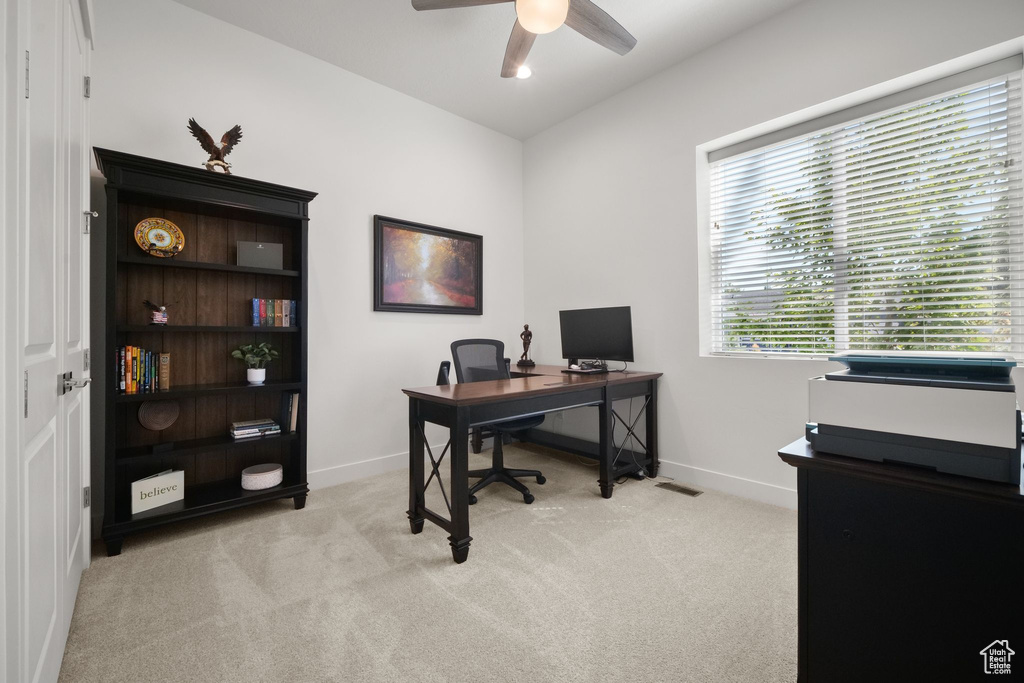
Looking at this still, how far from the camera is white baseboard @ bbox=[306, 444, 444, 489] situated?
321 centimetres

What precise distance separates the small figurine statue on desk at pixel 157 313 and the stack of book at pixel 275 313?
1.48ft

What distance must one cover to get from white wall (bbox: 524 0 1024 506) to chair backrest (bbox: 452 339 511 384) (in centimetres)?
109

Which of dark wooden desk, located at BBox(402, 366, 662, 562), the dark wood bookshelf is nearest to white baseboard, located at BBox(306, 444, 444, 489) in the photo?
the dark wood bookshelf

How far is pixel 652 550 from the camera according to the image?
2260mm

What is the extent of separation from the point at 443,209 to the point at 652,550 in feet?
10.4

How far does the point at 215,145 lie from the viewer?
2.70 meters

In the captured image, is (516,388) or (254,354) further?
(254,354)

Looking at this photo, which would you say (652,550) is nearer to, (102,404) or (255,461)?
(255,461)

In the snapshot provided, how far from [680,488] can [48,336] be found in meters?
3.36

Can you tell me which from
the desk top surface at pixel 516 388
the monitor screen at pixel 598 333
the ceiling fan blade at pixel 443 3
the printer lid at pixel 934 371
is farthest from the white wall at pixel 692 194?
the printer lid at pixel 934 371

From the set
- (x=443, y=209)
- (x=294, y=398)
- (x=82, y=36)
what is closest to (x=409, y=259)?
(x=443, y=209)

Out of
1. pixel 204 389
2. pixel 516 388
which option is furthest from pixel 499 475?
pixel 204 389

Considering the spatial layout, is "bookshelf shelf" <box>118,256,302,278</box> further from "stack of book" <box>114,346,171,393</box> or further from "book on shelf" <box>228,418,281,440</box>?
"book on shelf" <box>228,418,281,440</box>

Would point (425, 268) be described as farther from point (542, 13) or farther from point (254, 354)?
point (542, 13)
